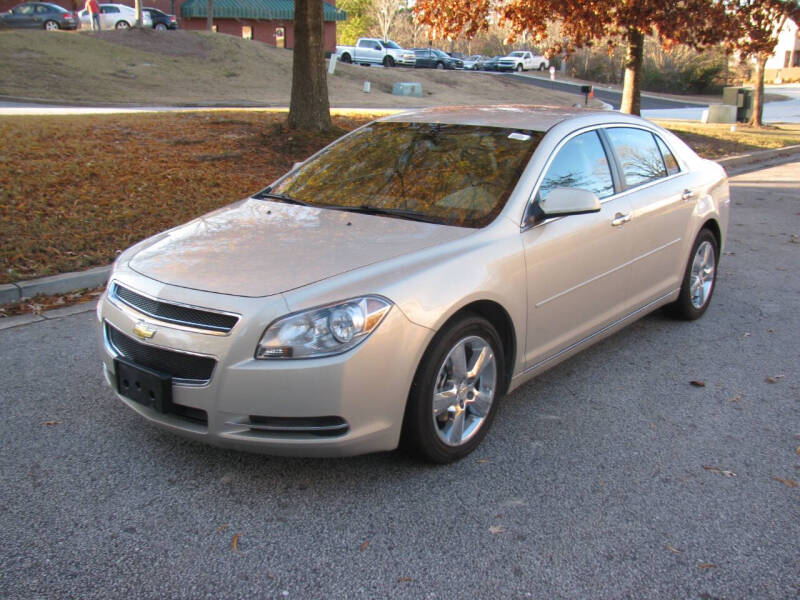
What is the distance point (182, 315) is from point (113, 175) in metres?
6.44

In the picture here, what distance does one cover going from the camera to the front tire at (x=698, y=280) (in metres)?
5.58

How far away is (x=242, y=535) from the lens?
3.04 m

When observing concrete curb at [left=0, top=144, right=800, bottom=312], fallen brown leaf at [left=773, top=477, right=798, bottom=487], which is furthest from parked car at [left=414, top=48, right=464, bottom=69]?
fallen brown leaf at [left=773, top=477, right=798, bottom=487]

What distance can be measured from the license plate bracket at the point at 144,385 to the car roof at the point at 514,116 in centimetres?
242

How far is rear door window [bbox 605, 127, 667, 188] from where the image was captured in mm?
4848

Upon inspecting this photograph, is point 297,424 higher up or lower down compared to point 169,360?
lower down

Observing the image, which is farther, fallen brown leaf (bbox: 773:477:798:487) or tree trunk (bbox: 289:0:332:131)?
tree trunk (bbox: 289:0:332:131)

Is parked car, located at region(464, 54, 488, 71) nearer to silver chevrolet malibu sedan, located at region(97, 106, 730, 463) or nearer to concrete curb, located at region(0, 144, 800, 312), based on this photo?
concrete curb, located at region(0, 144, 800, 312)

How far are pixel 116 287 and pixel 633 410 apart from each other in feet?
9.33

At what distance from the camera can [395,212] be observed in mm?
4027

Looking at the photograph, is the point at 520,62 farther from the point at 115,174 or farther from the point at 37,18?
the point at 115,174

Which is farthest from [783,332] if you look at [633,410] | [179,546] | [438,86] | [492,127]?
[438,86]

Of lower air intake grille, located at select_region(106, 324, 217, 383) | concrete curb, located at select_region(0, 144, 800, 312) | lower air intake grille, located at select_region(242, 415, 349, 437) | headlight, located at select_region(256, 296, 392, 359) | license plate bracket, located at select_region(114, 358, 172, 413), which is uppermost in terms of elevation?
headlight, located at select_region(256, 296, 392, 359)

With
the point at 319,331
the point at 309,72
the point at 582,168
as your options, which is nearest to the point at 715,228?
the point at 582,168
